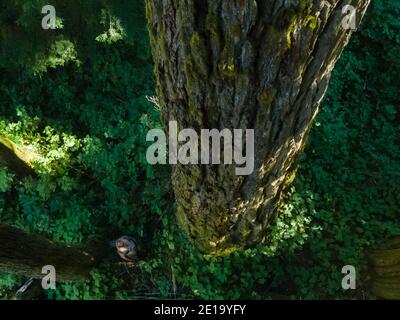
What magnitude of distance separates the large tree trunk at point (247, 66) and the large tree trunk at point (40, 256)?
1.86 m

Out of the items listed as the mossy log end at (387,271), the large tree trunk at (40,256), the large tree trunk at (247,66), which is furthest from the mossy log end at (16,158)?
the mossy log end at (387,271)

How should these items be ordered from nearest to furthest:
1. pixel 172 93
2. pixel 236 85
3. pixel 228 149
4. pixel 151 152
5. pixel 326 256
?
pixel 236 85, pixel 172 93, pixel 228 149, pixel 326 256, pixel 151 152

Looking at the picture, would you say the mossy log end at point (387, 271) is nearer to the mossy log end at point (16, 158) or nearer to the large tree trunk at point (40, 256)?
the large tree trunk at point (40, 256)

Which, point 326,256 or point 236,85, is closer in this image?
point 236,85

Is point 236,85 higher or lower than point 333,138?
lower

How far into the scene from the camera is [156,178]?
4953 millimetres

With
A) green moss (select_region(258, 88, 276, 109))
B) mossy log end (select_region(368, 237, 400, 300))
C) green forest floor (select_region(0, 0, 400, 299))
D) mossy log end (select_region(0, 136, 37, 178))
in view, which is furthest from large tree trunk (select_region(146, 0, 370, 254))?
mossy log end (select_region(0, 136, 37, 178))

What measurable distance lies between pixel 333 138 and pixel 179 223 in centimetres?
202

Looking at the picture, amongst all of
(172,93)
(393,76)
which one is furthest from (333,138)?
(172,93)

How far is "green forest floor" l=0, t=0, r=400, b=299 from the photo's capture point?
4383mm

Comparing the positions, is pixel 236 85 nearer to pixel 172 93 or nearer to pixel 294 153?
pixel 172 93

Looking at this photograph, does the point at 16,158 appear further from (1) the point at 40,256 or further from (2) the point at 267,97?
(2) the point at 267,97

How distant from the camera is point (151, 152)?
196 inches

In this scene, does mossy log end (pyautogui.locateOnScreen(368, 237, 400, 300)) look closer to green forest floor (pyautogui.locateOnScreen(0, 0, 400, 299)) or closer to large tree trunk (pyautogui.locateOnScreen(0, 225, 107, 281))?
green forest floor (pyautogui.locateOnScreen(0, 0, 400, 299))
